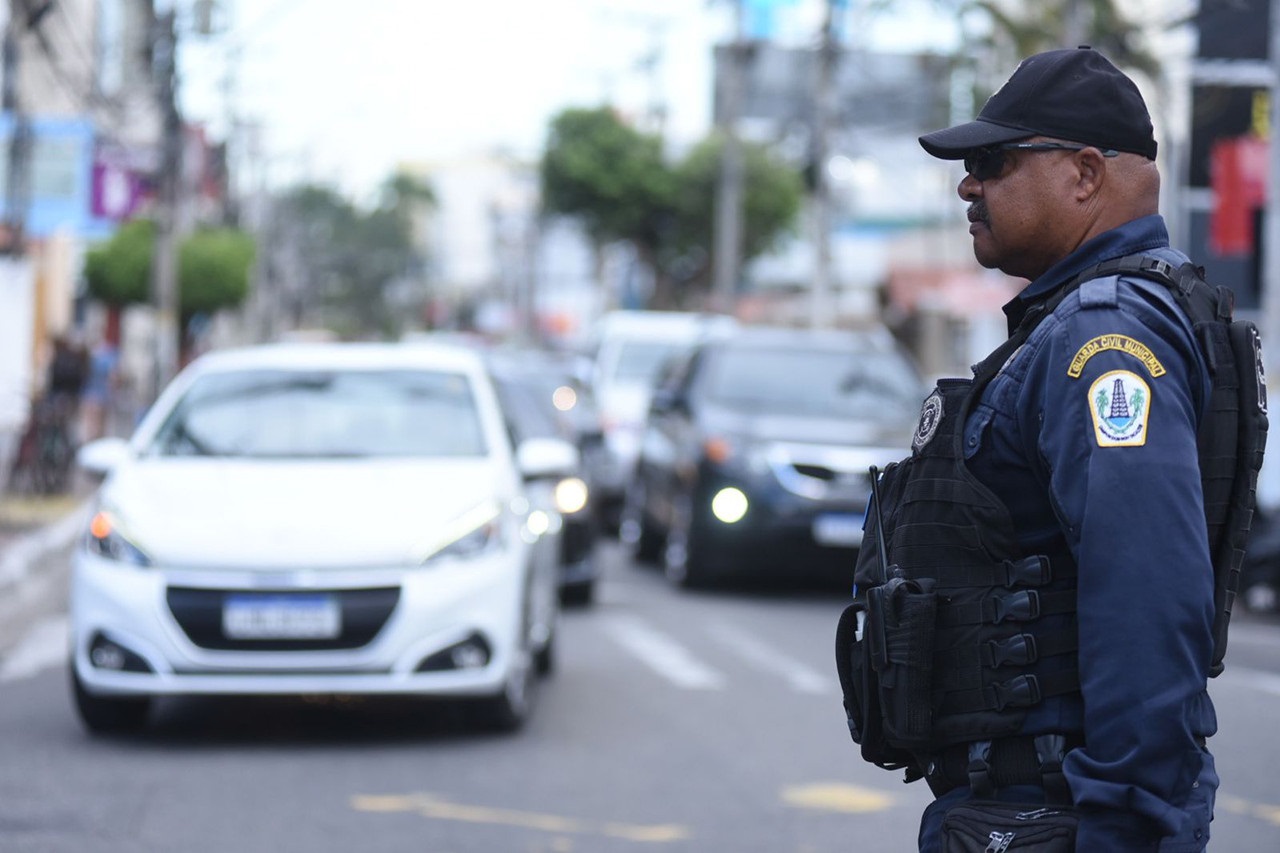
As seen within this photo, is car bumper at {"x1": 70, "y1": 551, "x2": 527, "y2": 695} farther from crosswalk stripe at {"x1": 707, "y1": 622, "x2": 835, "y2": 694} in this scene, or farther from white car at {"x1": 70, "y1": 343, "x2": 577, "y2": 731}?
crosswalk stripe at {"x1": 707, "y1": 622, "x2": 835, "y2": 694}

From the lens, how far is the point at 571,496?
12.4 m

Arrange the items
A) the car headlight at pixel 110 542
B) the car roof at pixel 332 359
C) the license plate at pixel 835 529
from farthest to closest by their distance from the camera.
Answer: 1. the license plate at pixel 835 529
2. the car roof at pixel 332 359
3. the car headlight at pixel 110 542

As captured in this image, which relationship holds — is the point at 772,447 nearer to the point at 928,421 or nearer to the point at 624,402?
the point at 624,402

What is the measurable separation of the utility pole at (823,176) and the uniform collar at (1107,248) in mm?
25433

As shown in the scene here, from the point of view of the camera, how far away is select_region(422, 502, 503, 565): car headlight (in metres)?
7.68

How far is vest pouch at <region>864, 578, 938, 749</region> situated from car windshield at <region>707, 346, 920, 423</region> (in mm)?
11014

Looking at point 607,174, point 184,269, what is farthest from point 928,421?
point 607,174

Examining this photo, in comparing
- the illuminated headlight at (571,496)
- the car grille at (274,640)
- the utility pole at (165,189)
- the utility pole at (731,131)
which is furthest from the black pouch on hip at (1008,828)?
the utility pole at (731,131)

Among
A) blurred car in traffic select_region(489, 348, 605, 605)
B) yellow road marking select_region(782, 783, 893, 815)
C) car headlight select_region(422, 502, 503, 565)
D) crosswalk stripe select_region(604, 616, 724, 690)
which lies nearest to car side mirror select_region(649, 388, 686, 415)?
blurred car in traffic select_region(489, 348, 605, 605)

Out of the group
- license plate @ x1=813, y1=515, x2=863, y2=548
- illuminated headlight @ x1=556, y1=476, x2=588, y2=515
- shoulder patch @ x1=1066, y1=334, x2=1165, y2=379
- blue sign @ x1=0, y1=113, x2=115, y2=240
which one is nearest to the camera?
shoulder patch @ x1=1066, y1=334, x2=1165, y2=379

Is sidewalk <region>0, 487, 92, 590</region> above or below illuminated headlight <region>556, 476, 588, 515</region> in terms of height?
below

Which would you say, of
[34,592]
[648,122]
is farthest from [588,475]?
[648,122]

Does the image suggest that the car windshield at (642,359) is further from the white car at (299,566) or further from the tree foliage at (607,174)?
the tree foliage at (607,174)

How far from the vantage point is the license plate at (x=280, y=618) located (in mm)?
7465
